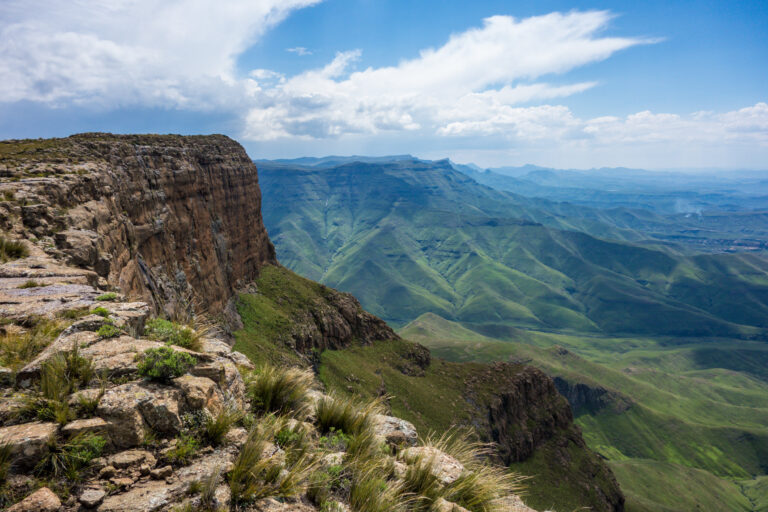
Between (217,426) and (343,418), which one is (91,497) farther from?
(343,418)

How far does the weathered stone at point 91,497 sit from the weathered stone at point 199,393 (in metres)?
1.72

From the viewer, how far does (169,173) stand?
48938mm

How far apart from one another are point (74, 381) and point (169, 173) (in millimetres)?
50517

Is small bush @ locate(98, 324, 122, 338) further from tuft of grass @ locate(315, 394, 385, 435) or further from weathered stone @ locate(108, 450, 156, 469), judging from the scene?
tuft of grass @ locate(315, 394, 385, 435)

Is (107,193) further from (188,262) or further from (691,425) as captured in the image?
(691,425)

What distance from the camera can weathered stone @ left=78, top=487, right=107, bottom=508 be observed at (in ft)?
15.7

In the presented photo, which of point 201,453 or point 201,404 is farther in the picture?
point 201,404

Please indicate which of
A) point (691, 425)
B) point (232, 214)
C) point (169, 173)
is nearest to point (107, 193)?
point (169, 173)

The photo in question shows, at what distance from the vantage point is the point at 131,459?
5.54m

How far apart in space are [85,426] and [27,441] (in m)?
0.64

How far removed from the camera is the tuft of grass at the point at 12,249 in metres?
14.1

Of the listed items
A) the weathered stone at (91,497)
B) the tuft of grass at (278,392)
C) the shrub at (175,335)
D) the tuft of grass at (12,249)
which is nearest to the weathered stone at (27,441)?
the weathered stone at (91,497)

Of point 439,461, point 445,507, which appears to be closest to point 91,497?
point 445,507

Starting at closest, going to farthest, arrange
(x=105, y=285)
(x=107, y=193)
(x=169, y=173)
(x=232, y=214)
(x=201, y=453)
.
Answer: (x=201, y=453) < (x=105, y=285) < (x=107, y=193) < (x=169, y=173) < (x=232, y=214)
